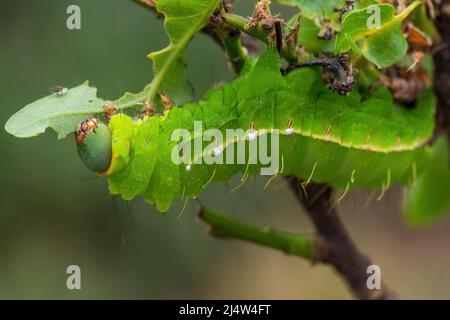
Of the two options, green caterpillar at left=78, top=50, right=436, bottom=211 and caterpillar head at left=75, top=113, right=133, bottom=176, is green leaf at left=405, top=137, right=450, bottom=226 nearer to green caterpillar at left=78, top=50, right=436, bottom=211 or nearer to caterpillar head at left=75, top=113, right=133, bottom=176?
green caterpillar at left=78, top=50, right=436, bottom=211

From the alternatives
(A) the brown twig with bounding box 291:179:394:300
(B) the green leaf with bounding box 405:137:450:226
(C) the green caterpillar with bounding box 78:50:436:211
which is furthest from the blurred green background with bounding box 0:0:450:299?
(C) the green caterpillar with bounding box 78:50:436:211

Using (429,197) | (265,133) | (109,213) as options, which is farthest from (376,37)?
(109,213)

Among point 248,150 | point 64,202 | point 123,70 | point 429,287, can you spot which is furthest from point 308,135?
point 429,287

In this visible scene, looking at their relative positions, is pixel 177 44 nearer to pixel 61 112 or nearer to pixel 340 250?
pixel 61 112

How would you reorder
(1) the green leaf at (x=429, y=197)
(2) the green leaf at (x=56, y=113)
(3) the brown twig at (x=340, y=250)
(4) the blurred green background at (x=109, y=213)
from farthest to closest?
(4) the blurred green background at (x=109, y=213) < (1) the green leaf at (x=429, y=197) < (3) the brown twig at (x=340, y=250) < (2) the green leaf at (x=56, y=113)

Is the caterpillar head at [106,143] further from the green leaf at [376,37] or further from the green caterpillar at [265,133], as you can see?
the green leaf at [376,37]

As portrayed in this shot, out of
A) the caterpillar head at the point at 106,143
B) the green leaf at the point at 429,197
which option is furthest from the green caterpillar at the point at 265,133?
the green leaf at the point at 429,197
